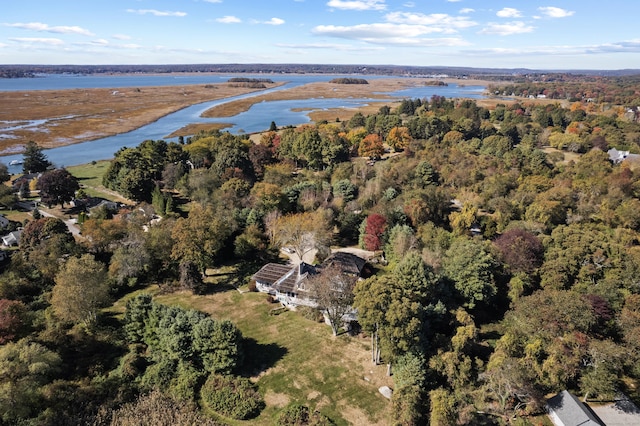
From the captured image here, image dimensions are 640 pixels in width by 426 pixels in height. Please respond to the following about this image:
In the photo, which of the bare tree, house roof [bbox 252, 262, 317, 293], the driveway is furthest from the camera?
house roof [bbox 252, 262, 317, 293]

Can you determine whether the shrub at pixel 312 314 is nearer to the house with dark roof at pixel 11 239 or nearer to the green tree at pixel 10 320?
the green tree at pixel 10 320

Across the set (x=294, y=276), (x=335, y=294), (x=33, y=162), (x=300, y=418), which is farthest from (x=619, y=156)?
(x=33, y=162)

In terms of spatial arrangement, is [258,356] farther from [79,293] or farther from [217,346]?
[79,293]

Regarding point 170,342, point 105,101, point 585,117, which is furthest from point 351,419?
point 105,101

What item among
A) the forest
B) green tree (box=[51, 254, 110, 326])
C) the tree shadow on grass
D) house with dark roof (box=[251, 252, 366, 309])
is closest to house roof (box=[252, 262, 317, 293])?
house with dark roof (box=[251, 252, 366, 309])

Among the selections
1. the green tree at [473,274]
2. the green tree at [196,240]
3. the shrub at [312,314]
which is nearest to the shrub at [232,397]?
the shrub at [312,314]

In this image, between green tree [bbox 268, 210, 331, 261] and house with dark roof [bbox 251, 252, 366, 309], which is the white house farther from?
green tree [bbox 268, 210, 331, 261]
